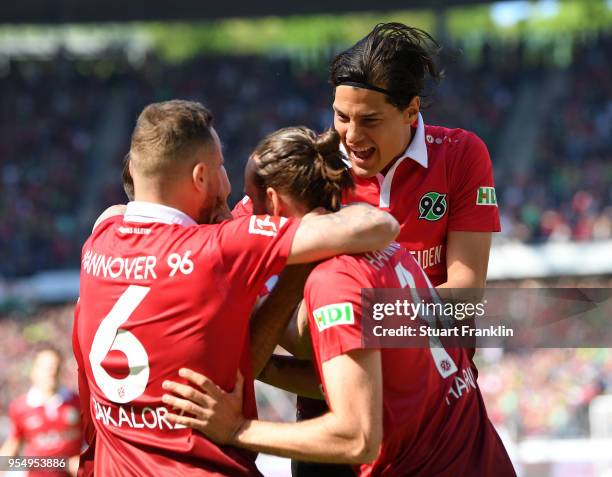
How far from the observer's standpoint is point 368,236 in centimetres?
326

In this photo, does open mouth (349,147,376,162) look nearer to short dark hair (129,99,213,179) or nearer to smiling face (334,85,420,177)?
smiling face (334,85,420,177)

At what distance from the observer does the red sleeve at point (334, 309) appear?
3.09m

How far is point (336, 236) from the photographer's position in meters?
3.21

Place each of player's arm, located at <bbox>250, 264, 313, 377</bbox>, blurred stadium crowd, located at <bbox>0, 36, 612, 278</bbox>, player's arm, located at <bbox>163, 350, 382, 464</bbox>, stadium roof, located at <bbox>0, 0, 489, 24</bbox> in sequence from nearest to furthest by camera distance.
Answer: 1. player's arm, located at <bbox>163, 350, 382, 464</bbox>
2. player's arm, located at <bbox>250, 264, 313, 377</bbox>
3. blurred stadium crowd, located at <bbox>0, 36, 612, 278</bbox>
4. stadium roof, located at <bbox>0, 0, 489, 24</bbox>

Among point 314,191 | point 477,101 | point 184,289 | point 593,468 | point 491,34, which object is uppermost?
point 491,34

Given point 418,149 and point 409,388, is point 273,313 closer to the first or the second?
point 409,388

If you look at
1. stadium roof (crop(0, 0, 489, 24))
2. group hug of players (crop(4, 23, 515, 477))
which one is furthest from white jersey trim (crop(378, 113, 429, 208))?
stadium roof (crop(0, 0, 489, 24))

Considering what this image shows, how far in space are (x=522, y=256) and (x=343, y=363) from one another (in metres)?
18.1

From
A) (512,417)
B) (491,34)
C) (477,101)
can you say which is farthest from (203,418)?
(491,34)

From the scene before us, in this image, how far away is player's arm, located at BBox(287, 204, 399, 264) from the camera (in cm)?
321

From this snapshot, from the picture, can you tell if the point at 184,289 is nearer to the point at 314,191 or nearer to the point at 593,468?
the point at 314,191

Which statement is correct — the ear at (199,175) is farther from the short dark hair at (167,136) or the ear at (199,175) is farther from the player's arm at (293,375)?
the player's arm at (293,375)

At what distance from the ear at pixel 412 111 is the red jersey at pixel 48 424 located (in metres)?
5.50

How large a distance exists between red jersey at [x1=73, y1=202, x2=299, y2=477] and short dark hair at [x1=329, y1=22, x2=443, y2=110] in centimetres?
99
